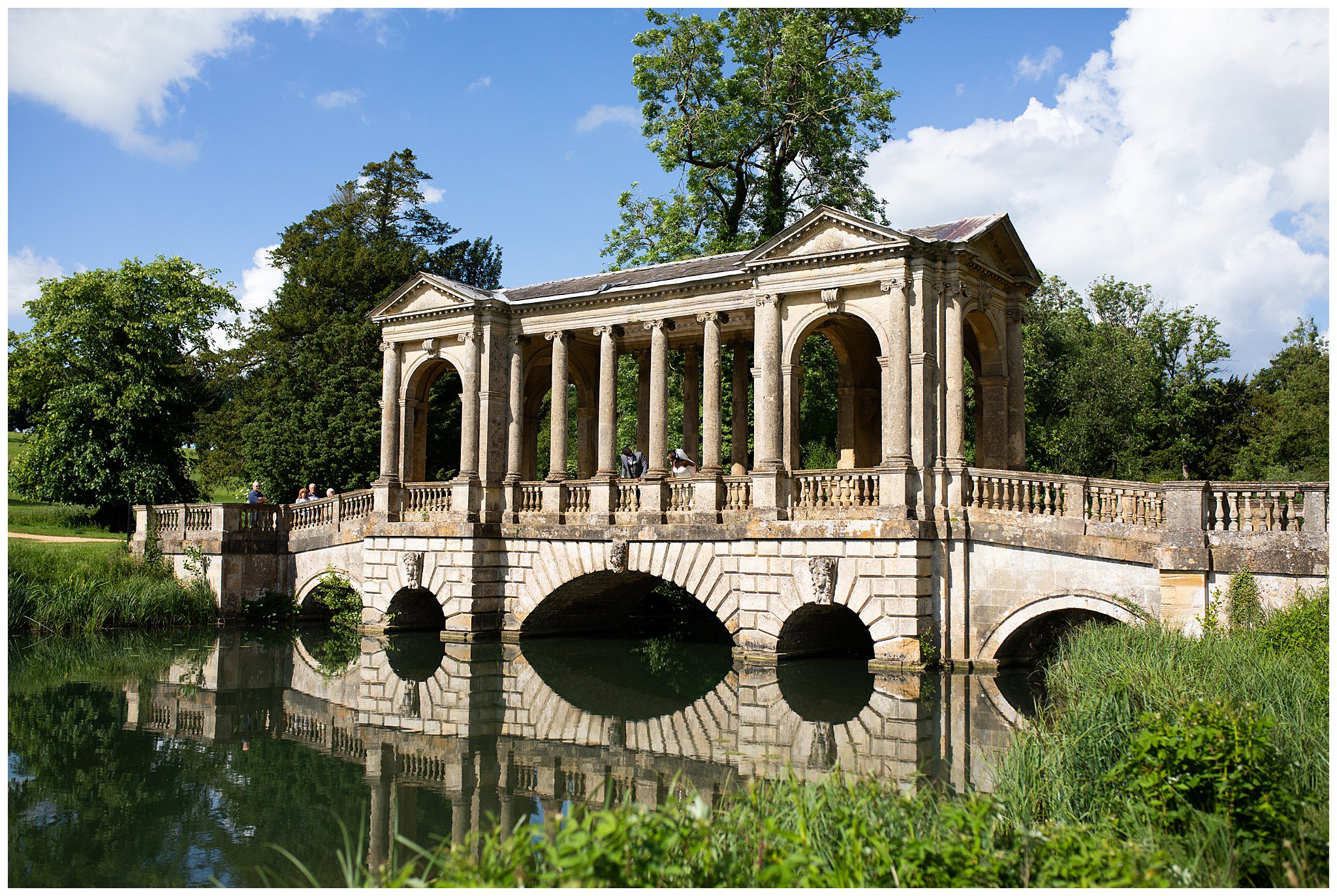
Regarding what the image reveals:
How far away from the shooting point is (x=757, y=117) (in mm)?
31109

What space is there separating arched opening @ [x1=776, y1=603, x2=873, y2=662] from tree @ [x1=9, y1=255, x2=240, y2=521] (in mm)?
23418

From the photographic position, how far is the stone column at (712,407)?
21.6 m

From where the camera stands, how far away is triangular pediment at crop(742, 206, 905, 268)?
1914 centimetres

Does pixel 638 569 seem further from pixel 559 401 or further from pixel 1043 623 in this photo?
pixel 1043 623

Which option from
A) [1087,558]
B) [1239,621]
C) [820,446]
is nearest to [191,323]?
[820,446]

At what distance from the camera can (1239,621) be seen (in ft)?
47.6

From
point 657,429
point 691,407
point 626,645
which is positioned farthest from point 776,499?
point 691,407

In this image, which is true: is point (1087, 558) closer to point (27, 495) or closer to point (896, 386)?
point (896, 386)

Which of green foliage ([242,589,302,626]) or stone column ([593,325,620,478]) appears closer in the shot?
stone column ([593,325,620,478])

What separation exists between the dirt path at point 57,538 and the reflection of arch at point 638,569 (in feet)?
46.4

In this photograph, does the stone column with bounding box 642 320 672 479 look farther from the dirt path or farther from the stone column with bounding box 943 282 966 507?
the dirt path

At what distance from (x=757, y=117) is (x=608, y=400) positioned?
38.3ft

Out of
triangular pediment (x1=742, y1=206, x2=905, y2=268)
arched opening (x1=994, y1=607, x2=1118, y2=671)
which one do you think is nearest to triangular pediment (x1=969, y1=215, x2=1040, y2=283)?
triangular pediment (x1=742, y1=206, x2=905, y2=268)

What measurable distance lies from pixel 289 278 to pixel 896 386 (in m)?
29.8
